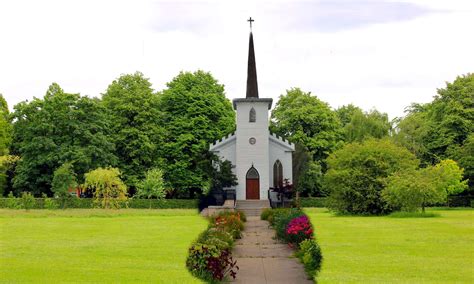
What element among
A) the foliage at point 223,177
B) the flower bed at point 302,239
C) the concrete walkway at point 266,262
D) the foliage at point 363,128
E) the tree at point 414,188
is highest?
the foliage at point 363,128

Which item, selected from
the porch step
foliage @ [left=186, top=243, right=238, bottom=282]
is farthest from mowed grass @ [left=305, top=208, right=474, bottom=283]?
the porch step

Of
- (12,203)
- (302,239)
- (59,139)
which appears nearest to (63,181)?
(12,203)

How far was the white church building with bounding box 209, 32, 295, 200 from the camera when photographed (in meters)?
47.9

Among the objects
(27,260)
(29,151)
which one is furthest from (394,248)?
(29,151)

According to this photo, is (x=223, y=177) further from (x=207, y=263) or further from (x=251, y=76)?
(x=207, y=263)

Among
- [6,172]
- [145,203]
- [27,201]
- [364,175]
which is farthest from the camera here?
[6,172]

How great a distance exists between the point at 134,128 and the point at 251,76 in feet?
42.1

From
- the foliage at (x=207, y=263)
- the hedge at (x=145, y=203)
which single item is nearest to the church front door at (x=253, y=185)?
the hedge at (x=145, y=203)

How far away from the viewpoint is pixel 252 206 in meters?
44.5

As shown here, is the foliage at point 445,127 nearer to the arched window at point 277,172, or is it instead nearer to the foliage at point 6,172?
the arched window at point 277,172

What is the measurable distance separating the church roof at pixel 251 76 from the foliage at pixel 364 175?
1185 centimetres

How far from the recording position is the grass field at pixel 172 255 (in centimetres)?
1276

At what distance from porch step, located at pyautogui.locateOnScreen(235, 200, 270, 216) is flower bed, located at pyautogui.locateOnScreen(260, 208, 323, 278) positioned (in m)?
20.2

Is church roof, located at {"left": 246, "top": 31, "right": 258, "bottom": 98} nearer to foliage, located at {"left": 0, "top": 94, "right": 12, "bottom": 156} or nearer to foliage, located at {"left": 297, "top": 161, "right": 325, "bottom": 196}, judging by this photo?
foliage, located at {"left": 297, "top": 161, "right": 325, "bottom": 196}
